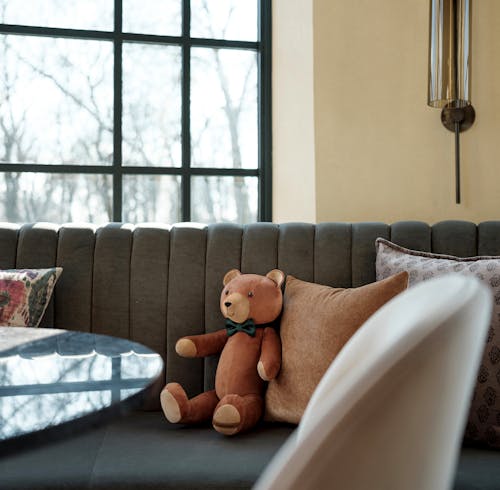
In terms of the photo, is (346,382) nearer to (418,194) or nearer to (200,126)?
(418,194)

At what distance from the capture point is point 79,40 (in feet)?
8.30

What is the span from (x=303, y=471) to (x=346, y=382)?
0.05 meters

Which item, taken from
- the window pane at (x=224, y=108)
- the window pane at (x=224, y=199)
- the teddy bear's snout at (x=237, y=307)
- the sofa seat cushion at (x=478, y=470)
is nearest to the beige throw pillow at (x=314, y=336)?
the teddy bear's snout at (x=237, y=307)

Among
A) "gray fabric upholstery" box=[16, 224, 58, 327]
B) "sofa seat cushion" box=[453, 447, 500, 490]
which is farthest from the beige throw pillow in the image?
"gray fabric upholstery" box=[16, 224, 58, 327]

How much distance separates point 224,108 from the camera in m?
2.66

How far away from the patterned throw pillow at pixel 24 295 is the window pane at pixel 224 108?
43.0 inches

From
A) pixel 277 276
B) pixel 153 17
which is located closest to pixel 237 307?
pixel 277 276

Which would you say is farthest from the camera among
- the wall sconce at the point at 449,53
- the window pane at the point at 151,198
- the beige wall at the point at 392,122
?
the window pane at the point at 151,198

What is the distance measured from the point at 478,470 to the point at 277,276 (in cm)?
72

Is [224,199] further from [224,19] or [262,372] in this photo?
[262,372]

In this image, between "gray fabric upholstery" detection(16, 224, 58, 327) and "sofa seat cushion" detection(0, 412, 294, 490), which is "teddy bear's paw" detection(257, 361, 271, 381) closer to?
"sofa seat cushion" detection(0, 412, 294, 490)

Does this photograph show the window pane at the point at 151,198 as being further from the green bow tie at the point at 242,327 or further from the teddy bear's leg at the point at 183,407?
the teddy bear's leg at the point at 183,407

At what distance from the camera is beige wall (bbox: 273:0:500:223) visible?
7.62ft

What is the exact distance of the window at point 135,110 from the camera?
8.11 ft
